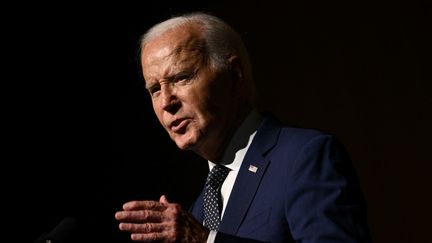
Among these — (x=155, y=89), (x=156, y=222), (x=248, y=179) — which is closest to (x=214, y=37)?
(x=155, y=89)

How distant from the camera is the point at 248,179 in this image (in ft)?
5.10

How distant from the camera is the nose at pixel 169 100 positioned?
64.0 inches

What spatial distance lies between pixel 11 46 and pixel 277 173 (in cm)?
162

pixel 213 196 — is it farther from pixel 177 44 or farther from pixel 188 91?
pixel 177 44

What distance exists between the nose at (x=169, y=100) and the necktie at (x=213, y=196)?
0.23 m

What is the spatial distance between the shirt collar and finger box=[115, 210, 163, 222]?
1.49 ft

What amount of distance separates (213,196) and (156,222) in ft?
1.39

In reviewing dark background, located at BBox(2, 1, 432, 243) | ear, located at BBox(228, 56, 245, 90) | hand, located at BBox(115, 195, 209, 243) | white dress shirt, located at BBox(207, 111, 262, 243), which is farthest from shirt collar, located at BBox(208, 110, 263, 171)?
dark background, located at BBox(2, 1, 432, 243)

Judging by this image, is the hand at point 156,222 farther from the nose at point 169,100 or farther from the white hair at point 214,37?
the white hair at point 214,37

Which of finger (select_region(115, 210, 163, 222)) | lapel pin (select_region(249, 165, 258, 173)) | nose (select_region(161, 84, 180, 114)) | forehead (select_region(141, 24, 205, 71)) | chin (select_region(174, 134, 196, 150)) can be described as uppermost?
forehead (select_region(141, 24, 205, 71))

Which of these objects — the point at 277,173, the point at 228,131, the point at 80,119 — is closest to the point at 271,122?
the point at 228,131

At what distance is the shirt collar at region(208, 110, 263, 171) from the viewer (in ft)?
5.46

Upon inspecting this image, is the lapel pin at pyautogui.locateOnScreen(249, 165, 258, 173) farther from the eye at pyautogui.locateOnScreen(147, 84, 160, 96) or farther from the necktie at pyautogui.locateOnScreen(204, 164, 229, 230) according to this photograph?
the eye at pyautogui.locateOnScreen(147, 84, 160, 96)

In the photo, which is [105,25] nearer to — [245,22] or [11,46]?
[11,46]
